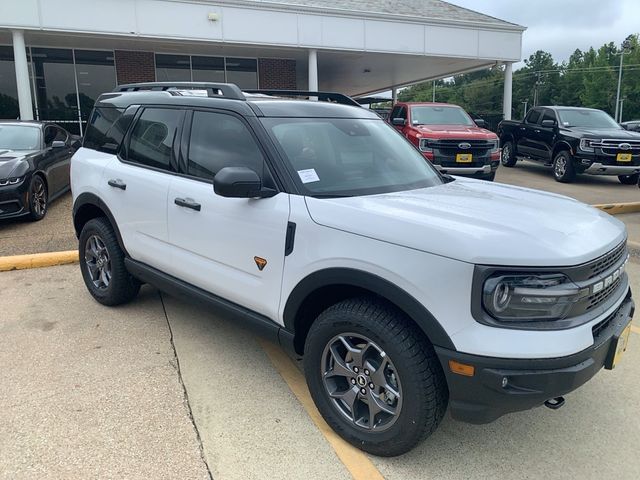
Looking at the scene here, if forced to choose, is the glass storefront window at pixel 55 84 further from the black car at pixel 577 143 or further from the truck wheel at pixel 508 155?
the black car at pixel 577 143

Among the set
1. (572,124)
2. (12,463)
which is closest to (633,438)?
(12,463)

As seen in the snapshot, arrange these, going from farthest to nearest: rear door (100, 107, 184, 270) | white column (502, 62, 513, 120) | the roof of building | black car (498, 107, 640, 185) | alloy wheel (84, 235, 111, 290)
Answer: white column (502, 62, 513, 120) < the roof of building < black car (498, 107, 640, 185) < alloy wheel (84, 235, 111, 290) < rear door (100, 107, 184, 270)

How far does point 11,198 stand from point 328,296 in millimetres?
6110

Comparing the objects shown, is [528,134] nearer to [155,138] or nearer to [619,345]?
[155,138]

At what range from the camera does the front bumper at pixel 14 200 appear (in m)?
7.16

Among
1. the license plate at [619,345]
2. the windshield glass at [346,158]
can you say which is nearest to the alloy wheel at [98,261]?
the windshield glass at [346,158]

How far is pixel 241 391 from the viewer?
332 cm

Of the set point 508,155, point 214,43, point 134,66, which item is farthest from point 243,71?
point 508,155

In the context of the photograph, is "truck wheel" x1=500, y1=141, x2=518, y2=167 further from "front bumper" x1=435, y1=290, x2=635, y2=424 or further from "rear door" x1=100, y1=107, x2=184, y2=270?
"front bumper" x1=435, y1=290, x2=635, y2=424

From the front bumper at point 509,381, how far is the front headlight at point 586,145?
11.1 metres

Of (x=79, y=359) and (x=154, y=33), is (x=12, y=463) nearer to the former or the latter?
(x=79, y=359)

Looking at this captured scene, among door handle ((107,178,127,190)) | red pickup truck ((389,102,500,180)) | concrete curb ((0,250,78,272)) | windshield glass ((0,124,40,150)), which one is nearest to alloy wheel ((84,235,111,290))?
door handle ((107,178,127,190))

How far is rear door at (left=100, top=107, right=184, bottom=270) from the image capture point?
3816 millimetres

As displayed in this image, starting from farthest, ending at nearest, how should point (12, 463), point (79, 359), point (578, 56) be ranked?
1. point (578, 56)
2. point (79, 359)
3. point (12, 463)
